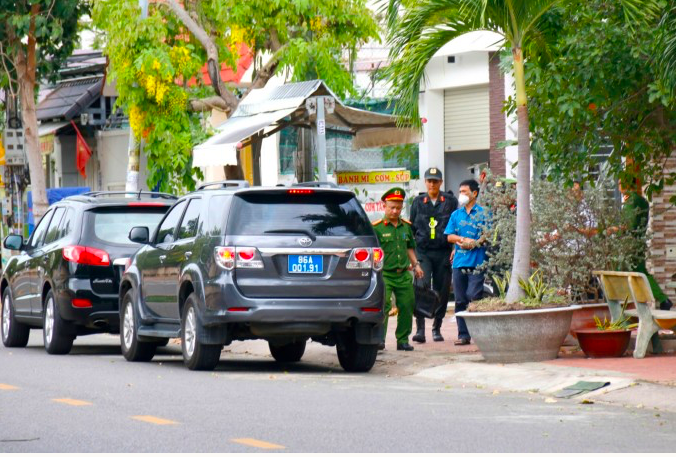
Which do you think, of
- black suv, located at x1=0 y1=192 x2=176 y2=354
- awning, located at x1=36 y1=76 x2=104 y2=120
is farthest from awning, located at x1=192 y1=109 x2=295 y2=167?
awning, located at x1=36 y1=76 x2=104 y2=120

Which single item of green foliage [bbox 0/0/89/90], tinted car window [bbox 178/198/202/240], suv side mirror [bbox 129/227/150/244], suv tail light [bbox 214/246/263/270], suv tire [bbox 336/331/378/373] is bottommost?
suv tire [bbox 336/331/378/373]

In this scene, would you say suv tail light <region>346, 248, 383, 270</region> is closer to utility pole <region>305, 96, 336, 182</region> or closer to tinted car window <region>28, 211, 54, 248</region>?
utility pole <region>305, 96, 336, 182</region>

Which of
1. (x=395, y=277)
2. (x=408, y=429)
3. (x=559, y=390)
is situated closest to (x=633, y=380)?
(x=559, y=390)

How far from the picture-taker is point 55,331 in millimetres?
16781

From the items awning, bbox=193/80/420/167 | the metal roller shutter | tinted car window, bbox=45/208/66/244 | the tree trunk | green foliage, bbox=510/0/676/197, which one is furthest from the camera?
the tree trunk

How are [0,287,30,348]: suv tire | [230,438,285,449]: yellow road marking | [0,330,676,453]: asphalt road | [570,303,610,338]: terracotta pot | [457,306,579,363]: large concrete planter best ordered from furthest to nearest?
1. [0,287,30,348]: suv tire
2. [570,303,610,338]: terracotta pot
3. [457,306,579,363]: large concrete planter
4. [0,330,676,453]: asphalt road
5. [230,438,285,449]: yellow road marking

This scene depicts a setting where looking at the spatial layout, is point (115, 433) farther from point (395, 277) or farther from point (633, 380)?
point (395, 277)

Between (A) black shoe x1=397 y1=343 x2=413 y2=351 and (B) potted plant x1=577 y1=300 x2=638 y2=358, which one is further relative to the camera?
(A) black shoe x1=397 y1=343 x2=413 y2=351

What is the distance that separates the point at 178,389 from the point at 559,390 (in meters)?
3.23

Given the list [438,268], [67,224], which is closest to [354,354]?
[438,268]

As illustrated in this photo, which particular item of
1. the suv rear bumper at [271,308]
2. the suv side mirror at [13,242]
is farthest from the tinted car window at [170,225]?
the suv side mirror at [13,242]

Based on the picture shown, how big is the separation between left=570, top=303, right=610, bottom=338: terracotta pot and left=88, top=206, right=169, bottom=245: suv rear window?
5.07 meters

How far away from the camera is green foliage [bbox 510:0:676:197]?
47.2ft

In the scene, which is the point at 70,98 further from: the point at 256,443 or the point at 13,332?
the point at 256,443
